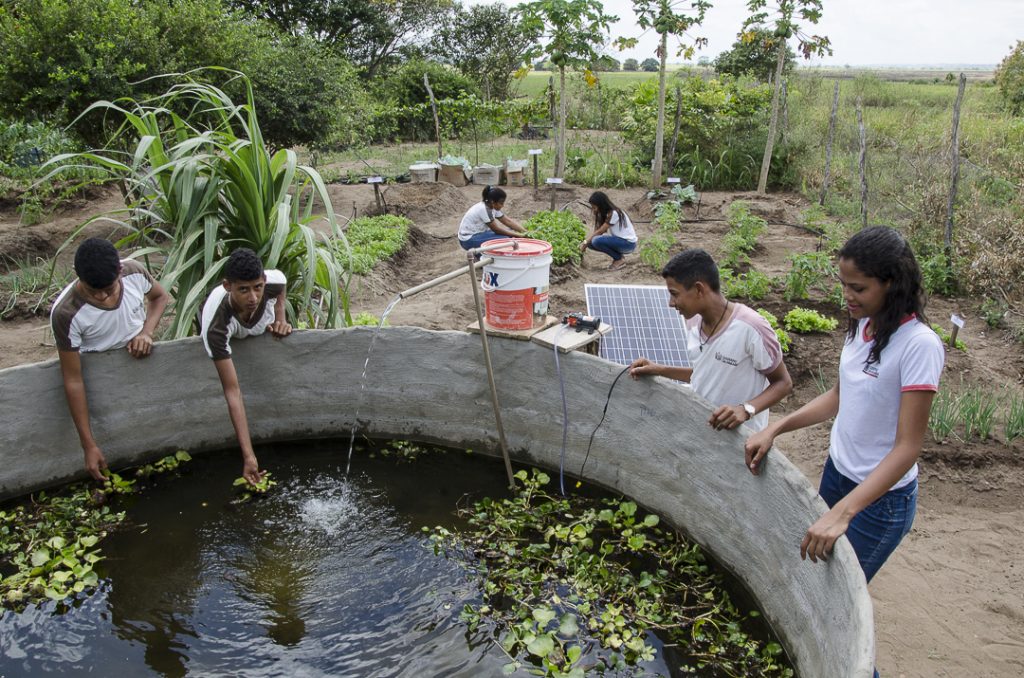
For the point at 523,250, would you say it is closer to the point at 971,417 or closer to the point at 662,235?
the point at 971,417

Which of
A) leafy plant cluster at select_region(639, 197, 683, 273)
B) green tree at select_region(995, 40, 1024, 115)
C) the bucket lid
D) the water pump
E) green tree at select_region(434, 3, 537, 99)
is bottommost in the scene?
leafy plant cluster at select_region(639, 197, 683, 273)

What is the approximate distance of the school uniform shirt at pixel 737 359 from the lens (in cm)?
283

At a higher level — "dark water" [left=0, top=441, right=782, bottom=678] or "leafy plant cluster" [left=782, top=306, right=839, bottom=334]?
"leafy plant cluster" [left=782, top=306, right=839, bottom=334]

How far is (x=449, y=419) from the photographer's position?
14.9 feet

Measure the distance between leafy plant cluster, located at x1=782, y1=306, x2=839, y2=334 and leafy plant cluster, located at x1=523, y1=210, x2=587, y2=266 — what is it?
2639 millimetres

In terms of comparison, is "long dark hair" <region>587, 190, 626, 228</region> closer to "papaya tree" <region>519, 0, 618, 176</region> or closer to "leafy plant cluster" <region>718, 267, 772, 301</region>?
"leafy plant cluster" <region>718, 267, 772, 301</region>

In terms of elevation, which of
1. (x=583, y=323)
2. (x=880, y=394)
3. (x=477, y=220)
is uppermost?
(x=880, y=394)

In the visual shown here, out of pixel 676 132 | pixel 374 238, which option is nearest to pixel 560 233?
pixel 374 238

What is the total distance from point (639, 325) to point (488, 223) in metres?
2.67

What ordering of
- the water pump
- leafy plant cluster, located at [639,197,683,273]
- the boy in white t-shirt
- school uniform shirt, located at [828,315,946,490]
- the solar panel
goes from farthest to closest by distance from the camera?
leafy plant cluster, located at [639,197,683,273] < the solar panel < the water pump < the boy in white t-shirt < school uniform shirt, located at [828,315,946,490]

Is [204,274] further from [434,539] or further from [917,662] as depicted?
[917,662]

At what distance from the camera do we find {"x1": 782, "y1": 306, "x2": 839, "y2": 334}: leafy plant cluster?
584cm

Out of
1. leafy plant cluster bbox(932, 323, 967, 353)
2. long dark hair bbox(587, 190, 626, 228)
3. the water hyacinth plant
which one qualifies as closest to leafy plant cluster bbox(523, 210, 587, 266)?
long dark hair bbox(587, 190, 626, 228)

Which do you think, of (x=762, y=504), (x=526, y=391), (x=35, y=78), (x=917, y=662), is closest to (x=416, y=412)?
(x=526, y=391)
